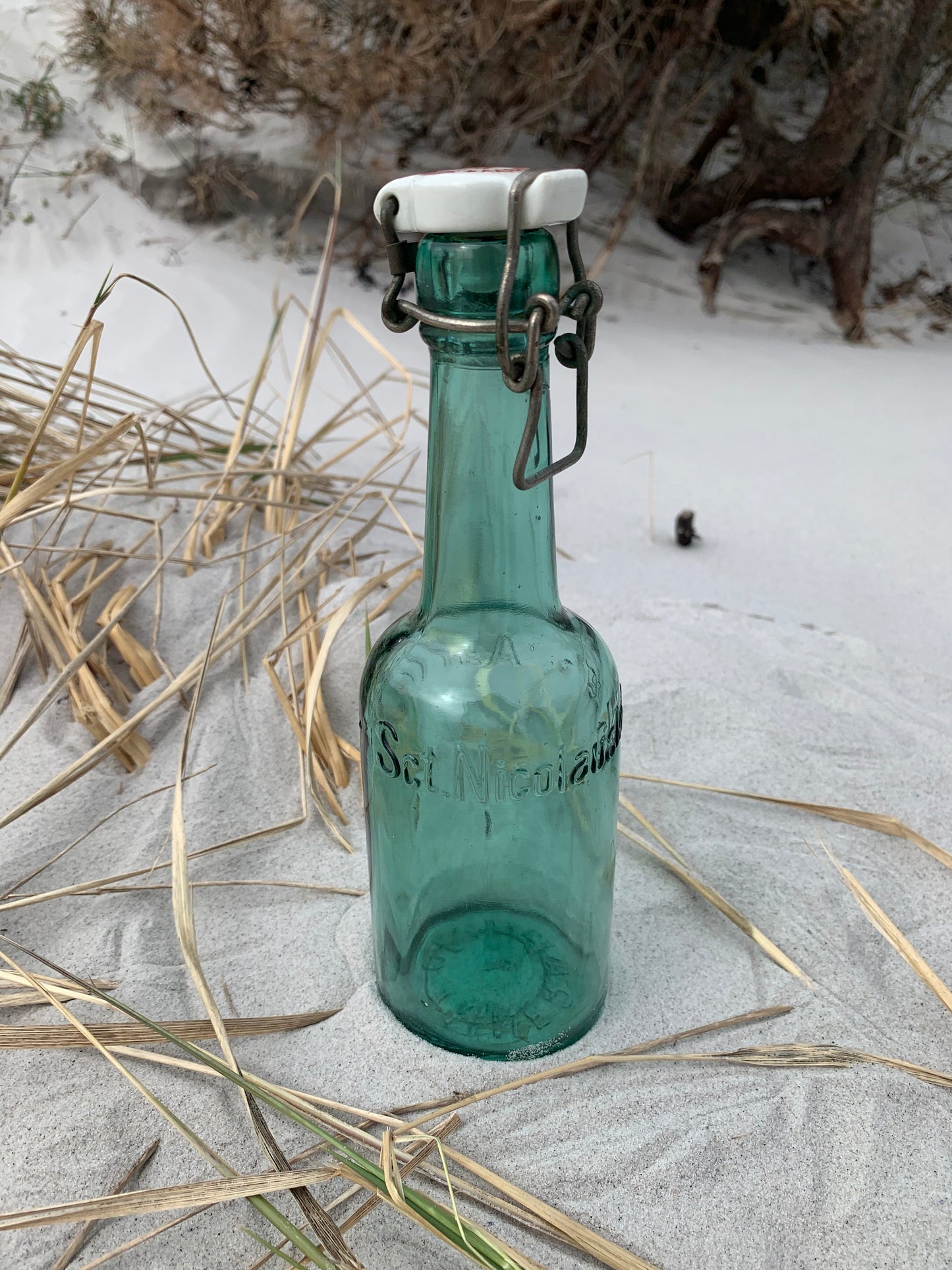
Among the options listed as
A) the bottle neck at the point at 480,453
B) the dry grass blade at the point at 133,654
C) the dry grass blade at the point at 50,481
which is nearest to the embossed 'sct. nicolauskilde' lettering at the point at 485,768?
the bottle neck at the point at 480,453

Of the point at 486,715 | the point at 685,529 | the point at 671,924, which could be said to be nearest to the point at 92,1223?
the point at 486,715

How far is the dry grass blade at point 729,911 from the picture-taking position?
99cm

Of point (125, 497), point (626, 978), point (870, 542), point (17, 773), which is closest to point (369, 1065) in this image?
point (626, 978)

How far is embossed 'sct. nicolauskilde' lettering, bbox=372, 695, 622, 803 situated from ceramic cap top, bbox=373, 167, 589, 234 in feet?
1.27

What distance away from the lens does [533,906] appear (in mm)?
958

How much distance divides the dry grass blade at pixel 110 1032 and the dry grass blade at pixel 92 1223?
0.30 ft

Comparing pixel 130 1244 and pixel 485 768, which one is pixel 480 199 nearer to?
pixel 485 768

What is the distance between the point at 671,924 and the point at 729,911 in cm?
6

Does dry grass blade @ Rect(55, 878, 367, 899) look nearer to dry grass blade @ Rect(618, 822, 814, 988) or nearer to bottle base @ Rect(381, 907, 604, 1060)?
bottle base @ Rect(381, 907, 604, 1060)

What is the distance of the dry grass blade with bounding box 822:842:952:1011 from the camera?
937mm

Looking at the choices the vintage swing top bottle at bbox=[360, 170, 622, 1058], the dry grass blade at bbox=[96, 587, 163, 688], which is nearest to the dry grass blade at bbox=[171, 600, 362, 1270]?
the vintage swing top bottle at bbox=[360, 170, 622, 1058]

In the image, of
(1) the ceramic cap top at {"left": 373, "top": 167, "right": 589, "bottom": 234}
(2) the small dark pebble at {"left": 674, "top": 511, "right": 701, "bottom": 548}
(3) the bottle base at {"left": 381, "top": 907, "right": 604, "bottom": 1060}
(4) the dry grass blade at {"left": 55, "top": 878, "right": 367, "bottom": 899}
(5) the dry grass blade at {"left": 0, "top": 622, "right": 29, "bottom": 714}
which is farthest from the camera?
(2) the small dark pebble at {"left": 674, "top": 511, "right": 701, "bottom": 548}

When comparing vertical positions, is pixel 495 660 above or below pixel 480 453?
below

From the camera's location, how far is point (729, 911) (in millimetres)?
1040
